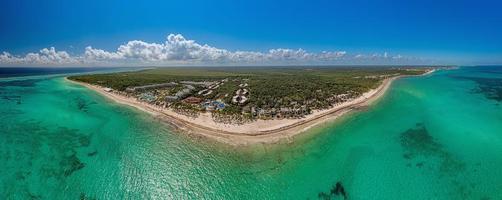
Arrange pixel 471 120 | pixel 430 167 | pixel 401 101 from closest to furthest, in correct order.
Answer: pixel 430 167, pixel 471 120, pixel 401 101

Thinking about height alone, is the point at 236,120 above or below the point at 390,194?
above

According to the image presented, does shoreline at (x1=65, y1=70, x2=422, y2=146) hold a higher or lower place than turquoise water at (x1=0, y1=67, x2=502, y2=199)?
higher

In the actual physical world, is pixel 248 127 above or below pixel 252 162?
above

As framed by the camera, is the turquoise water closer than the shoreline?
Yes

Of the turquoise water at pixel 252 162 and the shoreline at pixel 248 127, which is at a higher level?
the shoreline at pixel 248 127

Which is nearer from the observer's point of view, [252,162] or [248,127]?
[252,162]

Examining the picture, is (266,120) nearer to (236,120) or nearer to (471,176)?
(236,120)

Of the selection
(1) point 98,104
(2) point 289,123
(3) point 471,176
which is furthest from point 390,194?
(1) point 98,104

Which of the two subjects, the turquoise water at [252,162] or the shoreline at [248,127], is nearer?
the turquoise water at [252,162]
